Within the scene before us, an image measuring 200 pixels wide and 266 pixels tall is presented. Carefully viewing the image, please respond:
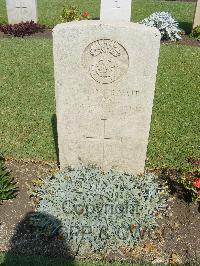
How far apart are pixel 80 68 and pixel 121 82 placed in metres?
0.53

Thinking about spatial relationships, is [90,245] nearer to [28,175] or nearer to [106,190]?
[106,190]

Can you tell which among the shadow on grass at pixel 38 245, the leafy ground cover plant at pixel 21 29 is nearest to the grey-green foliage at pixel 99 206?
the shadow on grass at pixel 38 245

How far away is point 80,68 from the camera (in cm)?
444

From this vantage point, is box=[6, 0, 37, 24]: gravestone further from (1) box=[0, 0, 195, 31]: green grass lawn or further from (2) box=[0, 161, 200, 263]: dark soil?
(2) box=[0, 161, 200, 263]: dark soil

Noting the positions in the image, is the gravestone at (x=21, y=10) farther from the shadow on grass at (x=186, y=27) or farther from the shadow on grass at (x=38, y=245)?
the shadow on grass at (x=38, y=245)

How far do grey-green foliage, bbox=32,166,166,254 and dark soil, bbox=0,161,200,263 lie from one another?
0.14 metres

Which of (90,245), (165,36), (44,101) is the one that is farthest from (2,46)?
(90,245)

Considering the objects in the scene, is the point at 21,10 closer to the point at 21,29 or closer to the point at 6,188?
the point at 21,29

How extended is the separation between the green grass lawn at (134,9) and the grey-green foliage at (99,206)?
10.3 metres

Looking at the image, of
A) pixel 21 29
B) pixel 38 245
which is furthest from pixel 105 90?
pixel 21 29

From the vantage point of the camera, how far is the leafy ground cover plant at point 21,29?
1258cm

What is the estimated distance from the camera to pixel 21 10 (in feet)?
42.9

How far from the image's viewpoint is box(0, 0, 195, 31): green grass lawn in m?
14.8

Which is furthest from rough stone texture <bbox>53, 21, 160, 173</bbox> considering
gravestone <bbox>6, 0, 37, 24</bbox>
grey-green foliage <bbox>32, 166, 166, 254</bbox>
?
gravestone <bbox>6, 0, 37, 24</bbox>
